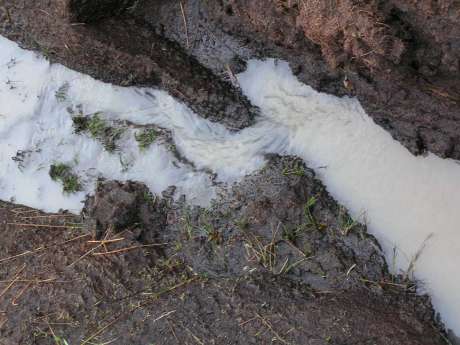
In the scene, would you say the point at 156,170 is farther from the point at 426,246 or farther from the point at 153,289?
the point at 426,246

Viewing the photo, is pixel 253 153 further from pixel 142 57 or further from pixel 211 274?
pixel 142 57

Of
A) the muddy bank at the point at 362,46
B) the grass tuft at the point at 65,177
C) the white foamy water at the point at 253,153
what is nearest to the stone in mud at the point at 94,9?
the muddy bank at the point at 362,46

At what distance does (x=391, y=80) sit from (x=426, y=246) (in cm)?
118

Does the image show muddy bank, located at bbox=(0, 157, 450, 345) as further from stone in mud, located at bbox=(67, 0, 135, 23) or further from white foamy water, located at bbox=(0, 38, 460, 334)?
stone in mud, located at bbox=(67, 0, 135, 23)

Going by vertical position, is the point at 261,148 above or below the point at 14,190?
above

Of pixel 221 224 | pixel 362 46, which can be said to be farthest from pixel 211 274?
pixel 362 46

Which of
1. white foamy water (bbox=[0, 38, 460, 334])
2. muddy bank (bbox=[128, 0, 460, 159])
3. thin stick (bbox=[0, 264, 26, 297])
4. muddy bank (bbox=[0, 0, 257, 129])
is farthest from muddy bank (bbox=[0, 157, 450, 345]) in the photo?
muddy bank (bbox=[128, 0, 460, 159])

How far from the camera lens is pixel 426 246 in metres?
3.51

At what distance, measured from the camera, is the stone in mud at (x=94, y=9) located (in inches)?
141

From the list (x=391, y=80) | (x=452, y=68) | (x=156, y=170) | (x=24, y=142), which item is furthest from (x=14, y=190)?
(x=452, y=68)

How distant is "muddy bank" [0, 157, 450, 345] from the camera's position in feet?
10.9

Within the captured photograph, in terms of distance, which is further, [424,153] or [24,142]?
[24,142]

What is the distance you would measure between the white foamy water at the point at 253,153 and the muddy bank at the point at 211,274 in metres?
0.14

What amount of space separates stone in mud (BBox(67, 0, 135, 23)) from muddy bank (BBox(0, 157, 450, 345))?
48.7 inches
